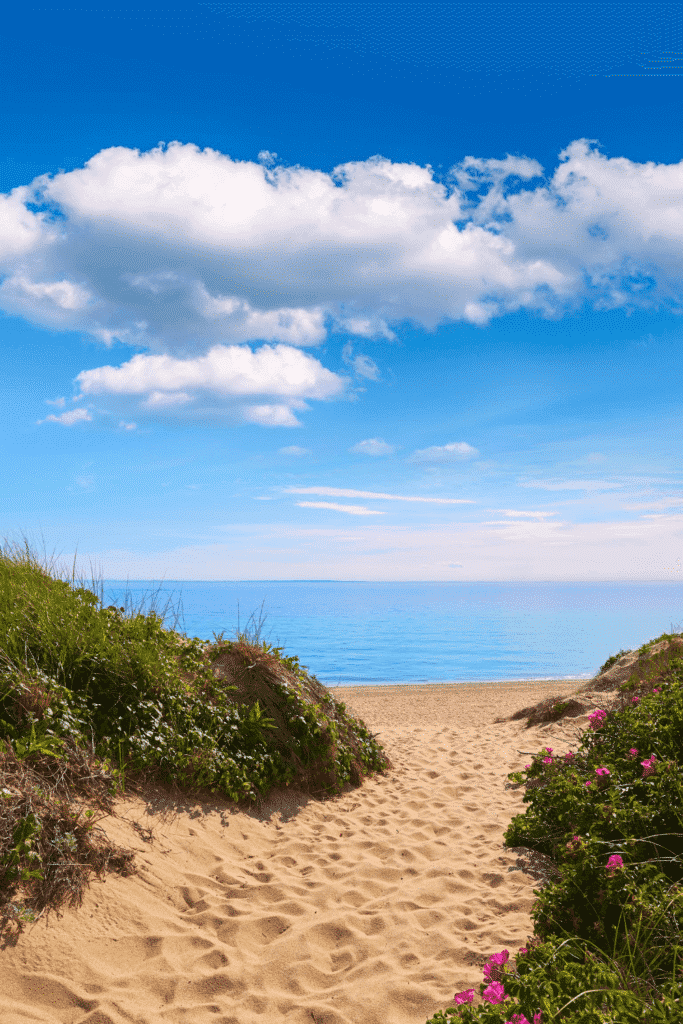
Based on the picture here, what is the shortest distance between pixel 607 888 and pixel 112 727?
4.59m

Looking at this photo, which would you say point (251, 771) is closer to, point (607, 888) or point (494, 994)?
point (607, 888)

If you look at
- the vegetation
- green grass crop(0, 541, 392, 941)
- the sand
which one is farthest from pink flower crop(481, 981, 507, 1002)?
green grass crop(0, 541, 392, 941)

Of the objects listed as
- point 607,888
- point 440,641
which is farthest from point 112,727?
point 440,641

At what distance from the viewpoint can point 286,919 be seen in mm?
4844

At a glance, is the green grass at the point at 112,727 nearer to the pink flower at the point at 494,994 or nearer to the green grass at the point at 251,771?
the green grass at the point at 251,771

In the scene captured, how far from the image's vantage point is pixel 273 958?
437 cm

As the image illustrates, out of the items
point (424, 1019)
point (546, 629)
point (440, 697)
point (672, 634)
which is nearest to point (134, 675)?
point (424, 1019)

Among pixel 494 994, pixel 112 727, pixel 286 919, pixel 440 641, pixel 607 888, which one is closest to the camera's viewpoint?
pixel 494 994

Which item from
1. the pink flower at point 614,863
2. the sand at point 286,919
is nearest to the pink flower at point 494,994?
the sand at point 286,919

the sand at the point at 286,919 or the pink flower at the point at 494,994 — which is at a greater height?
the pink flower at the point at 494,994

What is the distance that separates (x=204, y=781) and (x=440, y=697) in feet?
46.4

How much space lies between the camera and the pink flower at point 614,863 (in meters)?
4.00

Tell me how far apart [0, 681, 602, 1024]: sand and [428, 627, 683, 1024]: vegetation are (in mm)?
472

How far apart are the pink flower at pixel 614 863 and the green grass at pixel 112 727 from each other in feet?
12.2
